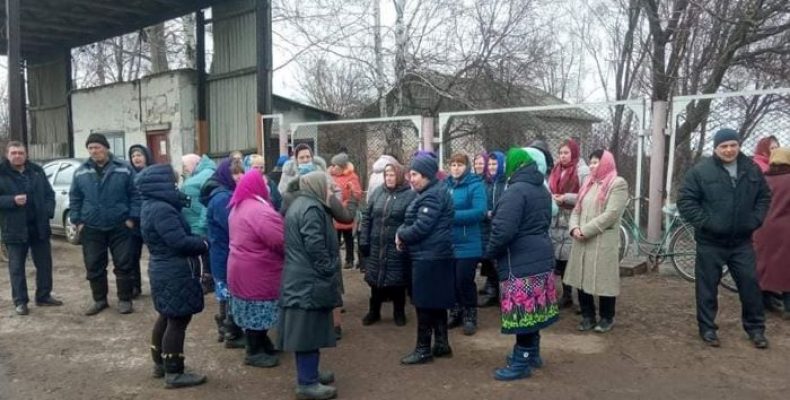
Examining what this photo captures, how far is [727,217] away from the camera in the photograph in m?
4.61

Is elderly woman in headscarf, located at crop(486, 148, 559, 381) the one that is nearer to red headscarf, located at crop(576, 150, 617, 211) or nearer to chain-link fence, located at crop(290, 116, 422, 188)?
red headscarf, located at crop(576, 150, 617, 211)

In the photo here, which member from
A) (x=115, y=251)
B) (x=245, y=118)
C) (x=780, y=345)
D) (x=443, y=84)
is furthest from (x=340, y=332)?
(x=443, y=84)

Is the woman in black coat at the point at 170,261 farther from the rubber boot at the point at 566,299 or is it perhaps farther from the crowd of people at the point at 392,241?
the rubber boot at the point at 566,299

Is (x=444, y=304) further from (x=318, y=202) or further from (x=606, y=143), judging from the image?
(x=606, y=143)

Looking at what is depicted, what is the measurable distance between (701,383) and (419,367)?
6.42 ft

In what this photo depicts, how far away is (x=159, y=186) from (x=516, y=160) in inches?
96.5

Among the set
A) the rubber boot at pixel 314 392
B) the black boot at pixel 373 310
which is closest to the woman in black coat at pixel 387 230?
the black boot at pixel 373 310

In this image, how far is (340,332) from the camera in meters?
5.31

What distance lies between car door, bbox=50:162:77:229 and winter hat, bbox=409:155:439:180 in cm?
826

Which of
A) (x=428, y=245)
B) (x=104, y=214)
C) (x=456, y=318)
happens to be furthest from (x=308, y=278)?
(x=104, y=214)

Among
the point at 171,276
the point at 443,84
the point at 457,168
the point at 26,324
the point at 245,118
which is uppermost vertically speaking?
the point at 443,84

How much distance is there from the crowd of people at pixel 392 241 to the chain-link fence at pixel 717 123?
1.59 m

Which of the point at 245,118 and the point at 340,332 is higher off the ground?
the point at 245,118

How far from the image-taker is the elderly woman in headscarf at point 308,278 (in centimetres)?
372
